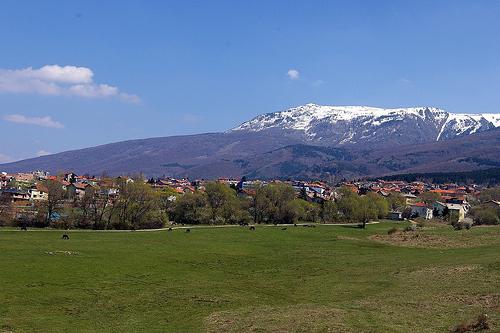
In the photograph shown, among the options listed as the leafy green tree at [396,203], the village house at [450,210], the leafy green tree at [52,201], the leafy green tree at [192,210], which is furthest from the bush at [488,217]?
the leafy green tree at [52,201]

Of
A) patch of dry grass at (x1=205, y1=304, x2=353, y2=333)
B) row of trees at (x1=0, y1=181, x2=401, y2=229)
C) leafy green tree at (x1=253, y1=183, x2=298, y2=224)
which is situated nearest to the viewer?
patch of dry grass at (x1=205, y1=304, x2=353, y2=333)

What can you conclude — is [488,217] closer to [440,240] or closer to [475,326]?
[440,240]

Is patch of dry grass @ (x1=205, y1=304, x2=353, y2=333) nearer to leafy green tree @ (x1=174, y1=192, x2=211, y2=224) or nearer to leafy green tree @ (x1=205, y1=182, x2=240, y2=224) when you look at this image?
leafy green tree @ (x1=174, y1=192, x2=211, y2=224)

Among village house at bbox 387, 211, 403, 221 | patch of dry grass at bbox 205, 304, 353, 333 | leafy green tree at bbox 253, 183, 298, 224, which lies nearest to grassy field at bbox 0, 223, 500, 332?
patch of dry grass at bbox 205, 304, 353, 333

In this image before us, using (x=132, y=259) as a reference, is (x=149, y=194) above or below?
above

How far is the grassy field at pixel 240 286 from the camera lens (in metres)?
30.2

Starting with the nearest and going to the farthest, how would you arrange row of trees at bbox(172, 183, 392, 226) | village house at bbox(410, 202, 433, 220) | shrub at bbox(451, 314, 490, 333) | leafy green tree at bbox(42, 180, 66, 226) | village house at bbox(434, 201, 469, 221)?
1. shrub at bbox(451, 314, 490, 333)
2. leafy green tree at bbox(42, 180, 66, 226)
3. row of trees at bbox(172, 183, 392, 226)
4. village house at bbox(434, 201, 469, 221)
5. village house at bbox(410, 202, 433, 220)

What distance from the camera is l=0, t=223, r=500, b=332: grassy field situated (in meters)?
30.2

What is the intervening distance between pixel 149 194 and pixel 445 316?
86.8m

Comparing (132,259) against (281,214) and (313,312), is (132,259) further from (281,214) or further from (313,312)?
(281,214)

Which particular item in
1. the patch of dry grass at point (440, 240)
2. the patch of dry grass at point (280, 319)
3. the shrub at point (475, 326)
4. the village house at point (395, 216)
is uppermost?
the village house at point (395, 216)

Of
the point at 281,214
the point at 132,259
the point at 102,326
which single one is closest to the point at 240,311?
the point at 102,326

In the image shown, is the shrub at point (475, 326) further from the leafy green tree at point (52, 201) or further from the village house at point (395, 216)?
the village house at point (395, 216)

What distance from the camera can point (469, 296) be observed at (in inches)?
1441
